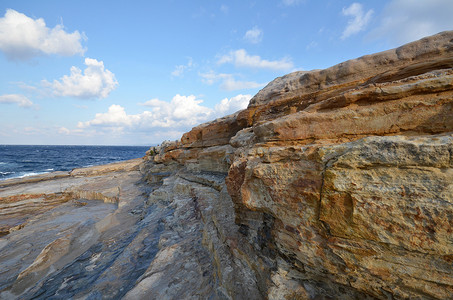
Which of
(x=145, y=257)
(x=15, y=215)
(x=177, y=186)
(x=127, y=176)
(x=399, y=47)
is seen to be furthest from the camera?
(x=127, y=176)

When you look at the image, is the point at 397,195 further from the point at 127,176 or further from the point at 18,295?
the point at 127,176

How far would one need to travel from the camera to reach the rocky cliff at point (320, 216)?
287 centimetres

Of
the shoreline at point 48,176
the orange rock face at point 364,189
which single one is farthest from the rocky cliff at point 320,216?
the shoreline at point 48,176

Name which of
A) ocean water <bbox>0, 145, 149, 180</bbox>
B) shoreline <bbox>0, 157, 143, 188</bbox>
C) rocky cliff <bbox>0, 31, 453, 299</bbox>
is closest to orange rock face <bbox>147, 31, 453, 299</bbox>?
rocky cliff <bbox>0, 31, 453, 299</bbox>

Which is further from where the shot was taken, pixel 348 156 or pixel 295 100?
pixel 295 100

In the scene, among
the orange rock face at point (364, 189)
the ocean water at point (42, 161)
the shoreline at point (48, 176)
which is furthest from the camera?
the ocean water at point (42, 161)

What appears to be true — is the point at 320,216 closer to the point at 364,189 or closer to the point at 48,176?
the point at 364,189

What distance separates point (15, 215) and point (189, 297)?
17117mm

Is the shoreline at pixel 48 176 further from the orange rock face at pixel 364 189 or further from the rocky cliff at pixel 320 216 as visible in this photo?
the orange rock face at pixel 364 189

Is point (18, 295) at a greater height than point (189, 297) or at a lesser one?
lesser

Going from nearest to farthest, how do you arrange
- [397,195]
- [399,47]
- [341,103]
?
1. [397,195]
2. [341,103]
3. [399,47]

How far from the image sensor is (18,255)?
28.5ft

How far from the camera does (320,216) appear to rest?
11.8ft

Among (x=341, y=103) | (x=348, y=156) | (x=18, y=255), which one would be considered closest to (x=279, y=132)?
(x=341, y=103)
